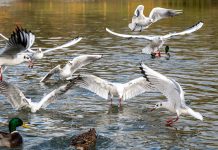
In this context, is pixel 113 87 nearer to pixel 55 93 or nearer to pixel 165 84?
pixel 55 93

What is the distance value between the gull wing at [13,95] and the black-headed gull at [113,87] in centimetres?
143

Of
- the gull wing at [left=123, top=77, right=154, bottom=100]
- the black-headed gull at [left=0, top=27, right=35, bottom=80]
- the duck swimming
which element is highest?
the black-headed gull at [left=0, top=27, right=35, bottom=80]

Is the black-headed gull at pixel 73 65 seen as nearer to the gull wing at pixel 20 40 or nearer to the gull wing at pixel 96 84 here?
the gull wing at pixel 20 40

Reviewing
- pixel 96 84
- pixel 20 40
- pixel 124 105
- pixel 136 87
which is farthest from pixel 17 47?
pixel 136 87

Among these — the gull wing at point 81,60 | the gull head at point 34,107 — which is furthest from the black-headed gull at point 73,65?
the gull head at point 34,107

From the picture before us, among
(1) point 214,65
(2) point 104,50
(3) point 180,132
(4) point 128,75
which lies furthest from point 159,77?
(2) point 104,50

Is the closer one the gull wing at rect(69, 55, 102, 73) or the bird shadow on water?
the bird shadow on water

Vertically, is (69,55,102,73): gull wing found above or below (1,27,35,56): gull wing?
below

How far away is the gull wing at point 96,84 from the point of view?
1365cm

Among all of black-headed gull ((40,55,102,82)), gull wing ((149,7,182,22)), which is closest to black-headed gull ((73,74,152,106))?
black-headed gull ((40,55,102,82))

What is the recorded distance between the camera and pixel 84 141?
10445mm

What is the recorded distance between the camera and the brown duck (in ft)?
34.3

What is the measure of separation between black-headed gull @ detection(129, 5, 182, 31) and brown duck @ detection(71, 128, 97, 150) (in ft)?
41.0

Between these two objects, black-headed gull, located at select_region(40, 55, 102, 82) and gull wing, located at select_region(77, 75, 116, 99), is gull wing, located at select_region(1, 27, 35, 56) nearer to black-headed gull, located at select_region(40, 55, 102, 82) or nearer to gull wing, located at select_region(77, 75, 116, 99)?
gull wing, located at select_region(77, 75, 116, 99)
